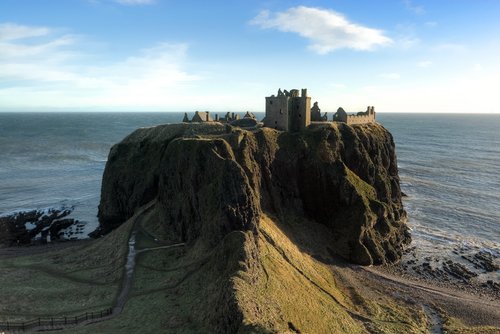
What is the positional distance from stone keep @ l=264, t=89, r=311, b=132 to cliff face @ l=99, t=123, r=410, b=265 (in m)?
3.11

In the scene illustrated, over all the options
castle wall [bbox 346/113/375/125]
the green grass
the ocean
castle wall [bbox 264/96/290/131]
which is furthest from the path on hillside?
castle wall [bbox 346/113/375/125]

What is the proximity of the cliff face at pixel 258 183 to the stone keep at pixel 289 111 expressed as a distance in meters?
3.11

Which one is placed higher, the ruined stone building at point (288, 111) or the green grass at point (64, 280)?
the ruined stone building at point (288, 111)

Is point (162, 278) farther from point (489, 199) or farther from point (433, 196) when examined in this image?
point (489, 199)

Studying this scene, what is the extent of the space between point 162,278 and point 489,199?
89536mm

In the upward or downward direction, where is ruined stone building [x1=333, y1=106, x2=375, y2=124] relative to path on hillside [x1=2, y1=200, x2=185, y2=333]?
upward

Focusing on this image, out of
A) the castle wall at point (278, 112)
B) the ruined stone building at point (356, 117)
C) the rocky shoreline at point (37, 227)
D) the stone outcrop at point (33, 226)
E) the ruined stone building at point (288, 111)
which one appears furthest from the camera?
the ruined stone building at point (356, 117)

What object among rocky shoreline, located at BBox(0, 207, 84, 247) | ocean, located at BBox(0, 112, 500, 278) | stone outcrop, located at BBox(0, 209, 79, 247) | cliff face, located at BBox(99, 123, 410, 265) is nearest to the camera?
cliff face, located at BBox(99, 123, 410, 265)

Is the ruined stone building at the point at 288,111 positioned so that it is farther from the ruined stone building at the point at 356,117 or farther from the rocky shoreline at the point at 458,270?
the rocky shoreline at the point at 458,270

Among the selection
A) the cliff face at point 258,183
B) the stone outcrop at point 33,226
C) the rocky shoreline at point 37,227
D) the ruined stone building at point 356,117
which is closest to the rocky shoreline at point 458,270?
the cliff face at point 258,183

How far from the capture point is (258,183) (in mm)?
60250

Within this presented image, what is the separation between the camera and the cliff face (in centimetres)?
5081

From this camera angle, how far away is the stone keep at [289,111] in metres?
72.2

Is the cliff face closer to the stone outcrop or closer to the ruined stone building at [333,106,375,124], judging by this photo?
the ruined stone building at [333,106,375,124]
